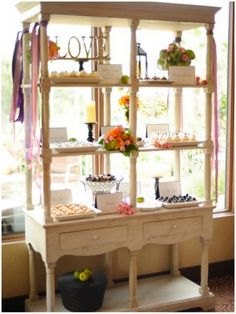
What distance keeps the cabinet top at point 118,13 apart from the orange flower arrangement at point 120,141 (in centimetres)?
67

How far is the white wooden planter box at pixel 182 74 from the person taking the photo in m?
3.24

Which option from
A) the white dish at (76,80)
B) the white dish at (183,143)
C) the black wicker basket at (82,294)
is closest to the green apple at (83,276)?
the black wicker basket at (82,294)

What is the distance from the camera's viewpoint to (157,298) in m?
3.39

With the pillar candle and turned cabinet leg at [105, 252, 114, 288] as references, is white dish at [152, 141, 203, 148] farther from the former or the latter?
turned cabinet leg at [105, 252, 114, 288]

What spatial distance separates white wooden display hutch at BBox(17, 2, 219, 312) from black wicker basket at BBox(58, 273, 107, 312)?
11 cm

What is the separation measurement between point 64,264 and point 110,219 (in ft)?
2.23

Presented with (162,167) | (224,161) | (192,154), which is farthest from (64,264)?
(224,161)

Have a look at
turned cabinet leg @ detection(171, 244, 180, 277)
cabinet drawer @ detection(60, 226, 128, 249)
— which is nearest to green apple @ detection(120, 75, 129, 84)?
cabinet drawer @ detection(60, 226, 128, 249)

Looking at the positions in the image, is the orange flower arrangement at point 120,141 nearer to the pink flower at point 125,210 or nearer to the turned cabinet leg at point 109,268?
the pink flower at point 125,210

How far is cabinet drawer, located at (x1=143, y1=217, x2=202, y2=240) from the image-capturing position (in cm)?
319

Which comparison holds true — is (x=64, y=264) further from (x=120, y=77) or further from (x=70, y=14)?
(x=70, y=14)

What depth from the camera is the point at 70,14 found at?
285 centimetres

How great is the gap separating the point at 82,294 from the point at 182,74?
5.02ft

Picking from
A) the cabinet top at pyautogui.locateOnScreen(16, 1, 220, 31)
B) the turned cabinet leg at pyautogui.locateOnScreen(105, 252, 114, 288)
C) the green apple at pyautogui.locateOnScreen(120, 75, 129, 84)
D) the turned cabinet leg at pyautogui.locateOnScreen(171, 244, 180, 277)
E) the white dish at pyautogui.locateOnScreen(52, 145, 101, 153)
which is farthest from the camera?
the turned cabinet leg at pyautogui.locateOnScreen(171, 244, 180, 277)
